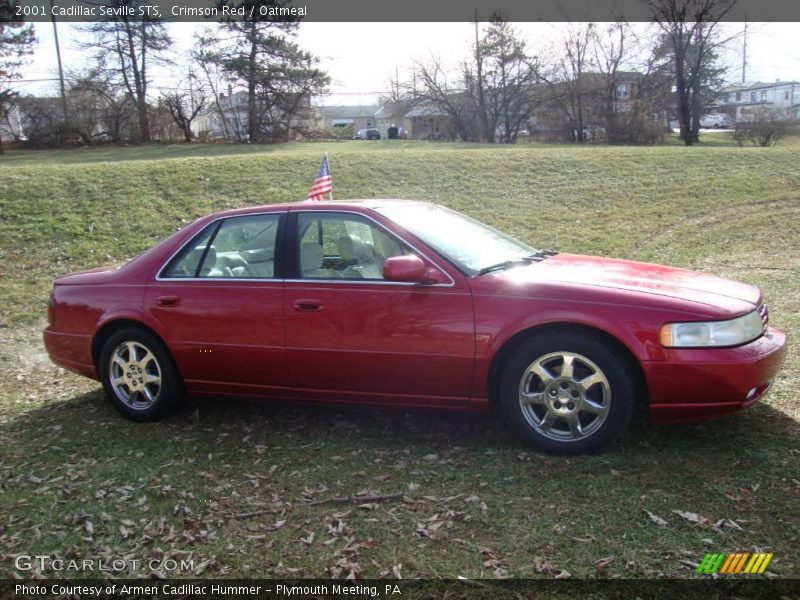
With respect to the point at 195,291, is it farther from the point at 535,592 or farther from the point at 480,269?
the point at 535,592

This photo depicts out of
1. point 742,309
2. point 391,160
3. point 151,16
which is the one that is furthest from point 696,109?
point 742,309

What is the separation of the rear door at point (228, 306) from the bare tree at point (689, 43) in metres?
34.2

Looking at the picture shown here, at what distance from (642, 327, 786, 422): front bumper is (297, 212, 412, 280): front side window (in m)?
1.67

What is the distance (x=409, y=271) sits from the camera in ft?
12.8

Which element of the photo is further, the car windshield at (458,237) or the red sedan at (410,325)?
the car windshield at (458,237)

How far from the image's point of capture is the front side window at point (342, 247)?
14.0 feet

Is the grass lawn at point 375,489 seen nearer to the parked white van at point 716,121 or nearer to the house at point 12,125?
the house at point 12,125

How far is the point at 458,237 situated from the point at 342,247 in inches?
31.4

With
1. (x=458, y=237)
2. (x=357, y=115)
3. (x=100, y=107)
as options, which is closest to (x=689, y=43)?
(x=100, y=107)

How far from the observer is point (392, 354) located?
13.3ft

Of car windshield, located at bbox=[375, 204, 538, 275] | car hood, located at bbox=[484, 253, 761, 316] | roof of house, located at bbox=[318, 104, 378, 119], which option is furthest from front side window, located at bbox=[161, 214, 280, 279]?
roof of house, located at bbox=[318, 104, 378, 119]

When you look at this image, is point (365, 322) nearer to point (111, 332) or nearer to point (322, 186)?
point (111, 332)

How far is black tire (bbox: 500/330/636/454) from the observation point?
3664 millimetres

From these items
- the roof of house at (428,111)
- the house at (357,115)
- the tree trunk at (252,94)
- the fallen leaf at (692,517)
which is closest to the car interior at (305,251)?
the fallen leaf at (692,517)
